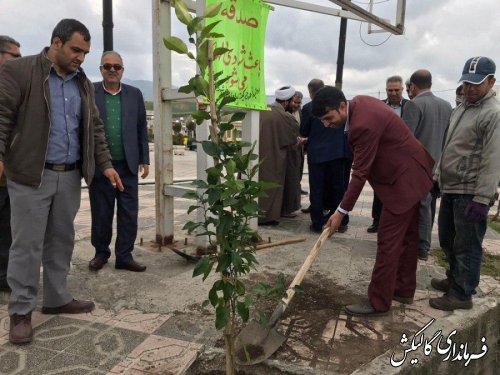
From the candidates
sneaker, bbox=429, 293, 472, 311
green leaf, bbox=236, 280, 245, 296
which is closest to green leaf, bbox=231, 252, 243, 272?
green leaf, bbox=236, 280, 245, 296

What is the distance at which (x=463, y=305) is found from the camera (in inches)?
117

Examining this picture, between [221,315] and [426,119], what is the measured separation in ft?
10.8

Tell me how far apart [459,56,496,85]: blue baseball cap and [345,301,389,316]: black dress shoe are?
5.55 feet

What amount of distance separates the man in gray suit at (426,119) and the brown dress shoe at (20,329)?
350 cm

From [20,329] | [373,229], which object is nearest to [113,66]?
[20,329]

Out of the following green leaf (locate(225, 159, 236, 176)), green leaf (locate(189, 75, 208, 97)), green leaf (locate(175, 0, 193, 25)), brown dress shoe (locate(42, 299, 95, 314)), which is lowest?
brown dress shoe (locate(42, 299, 95, 314))

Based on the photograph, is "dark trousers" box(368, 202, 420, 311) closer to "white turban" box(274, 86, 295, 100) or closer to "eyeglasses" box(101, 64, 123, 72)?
"eyeglasses" box(101, 64, 123, 72)

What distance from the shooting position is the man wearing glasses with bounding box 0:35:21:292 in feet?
9.94

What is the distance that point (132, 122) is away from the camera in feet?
11.7

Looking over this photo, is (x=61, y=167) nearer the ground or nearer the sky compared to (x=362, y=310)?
nearer the sky

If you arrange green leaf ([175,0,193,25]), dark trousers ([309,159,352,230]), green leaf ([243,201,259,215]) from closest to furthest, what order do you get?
green leaf ([175,0,193,25])
green leaf ([243,201,259,215])
dark trousers ([309,159,352,230])

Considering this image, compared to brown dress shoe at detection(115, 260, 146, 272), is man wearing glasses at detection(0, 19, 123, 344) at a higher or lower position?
higher

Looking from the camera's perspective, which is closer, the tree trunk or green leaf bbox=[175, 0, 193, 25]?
green leaf bbox=[175, 0, 193, 25]

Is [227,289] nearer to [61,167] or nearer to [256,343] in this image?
[256,343]
